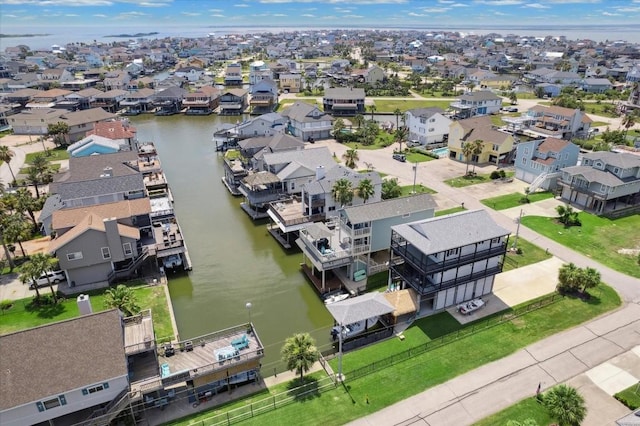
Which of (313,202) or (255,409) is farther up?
(313,202)

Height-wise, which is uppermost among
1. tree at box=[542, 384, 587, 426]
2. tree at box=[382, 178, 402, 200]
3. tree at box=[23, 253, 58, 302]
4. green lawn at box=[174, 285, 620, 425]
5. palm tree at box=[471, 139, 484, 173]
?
palm tree at box=[471, 139, 484, 173]

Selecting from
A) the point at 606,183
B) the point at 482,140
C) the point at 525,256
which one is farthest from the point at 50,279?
the point at 482,140

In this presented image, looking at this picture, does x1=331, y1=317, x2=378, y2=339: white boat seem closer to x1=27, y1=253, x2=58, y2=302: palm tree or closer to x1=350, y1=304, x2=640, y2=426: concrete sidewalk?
x1=350, y1=304, x2=640, y2=426: concrete sidewalk

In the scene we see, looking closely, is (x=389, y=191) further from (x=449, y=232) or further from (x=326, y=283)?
(x=449, y=232)

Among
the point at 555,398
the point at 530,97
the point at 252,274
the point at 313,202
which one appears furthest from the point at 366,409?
the point at 530,97

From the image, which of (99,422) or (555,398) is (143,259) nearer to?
(99,422)

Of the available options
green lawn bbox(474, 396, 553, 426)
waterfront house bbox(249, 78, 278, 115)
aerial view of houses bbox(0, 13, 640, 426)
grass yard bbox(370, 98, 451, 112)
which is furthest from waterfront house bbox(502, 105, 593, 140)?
green lawn bbox(474, 396, 553, 426)
